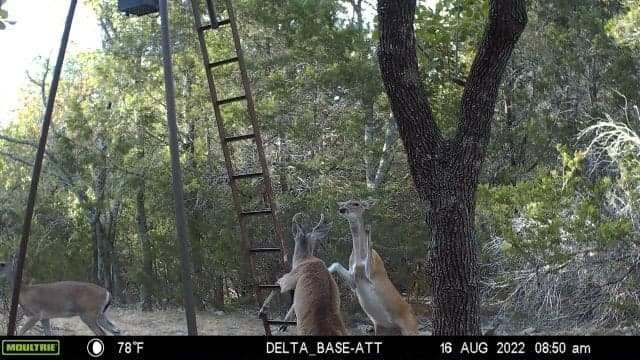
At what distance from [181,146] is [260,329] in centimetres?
223

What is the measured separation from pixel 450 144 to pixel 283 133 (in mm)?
4657

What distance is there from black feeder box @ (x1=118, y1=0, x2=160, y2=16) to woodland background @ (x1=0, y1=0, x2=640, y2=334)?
353 centimetres

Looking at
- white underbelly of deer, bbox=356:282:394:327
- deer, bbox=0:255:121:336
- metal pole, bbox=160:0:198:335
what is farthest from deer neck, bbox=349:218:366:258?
deer, bbox=0:255:121:336

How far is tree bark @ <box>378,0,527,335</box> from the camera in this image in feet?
11.8

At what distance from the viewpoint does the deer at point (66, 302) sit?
5863mm

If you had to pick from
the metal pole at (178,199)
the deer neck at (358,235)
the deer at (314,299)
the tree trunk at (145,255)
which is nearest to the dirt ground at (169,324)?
the tree trunk at (145,255)

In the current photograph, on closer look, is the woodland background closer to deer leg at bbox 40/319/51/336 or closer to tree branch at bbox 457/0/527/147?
deer leg at bbox 40/319/51/336

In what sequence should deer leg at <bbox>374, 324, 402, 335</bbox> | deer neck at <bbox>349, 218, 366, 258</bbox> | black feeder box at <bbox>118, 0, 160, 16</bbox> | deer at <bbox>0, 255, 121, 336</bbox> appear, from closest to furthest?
1. black feeder box at <bbox>118, 0, 160, 16</bbox>
2. deer leg at <bbox>374, 324, 402, 335</bbox>
3. deer neck at <bbox>349, 218, 366, 258</bbox>
4. deer at <bbox>0, 255, 121, 336</bbox>

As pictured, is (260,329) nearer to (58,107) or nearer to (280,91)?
(280,91)

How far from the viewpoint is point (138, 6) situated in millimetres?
4227

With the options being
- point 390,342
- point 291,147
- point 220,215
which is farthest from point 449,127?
point 390,342

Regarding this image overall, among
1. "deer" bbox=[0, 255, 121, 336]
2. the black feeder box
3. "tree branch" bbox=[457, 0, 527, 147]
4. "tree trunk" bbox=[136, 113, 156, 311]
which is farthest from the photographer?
"tree trunk" bbox=[136, 113, 156, 311]

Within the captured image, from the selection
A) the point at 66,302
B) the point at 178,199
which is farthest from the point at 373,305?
the point at 66,302

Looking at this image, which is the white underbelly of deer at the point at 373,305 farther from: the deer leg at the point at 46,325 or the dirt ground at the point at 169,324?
the deer leg at the point at 46,325
